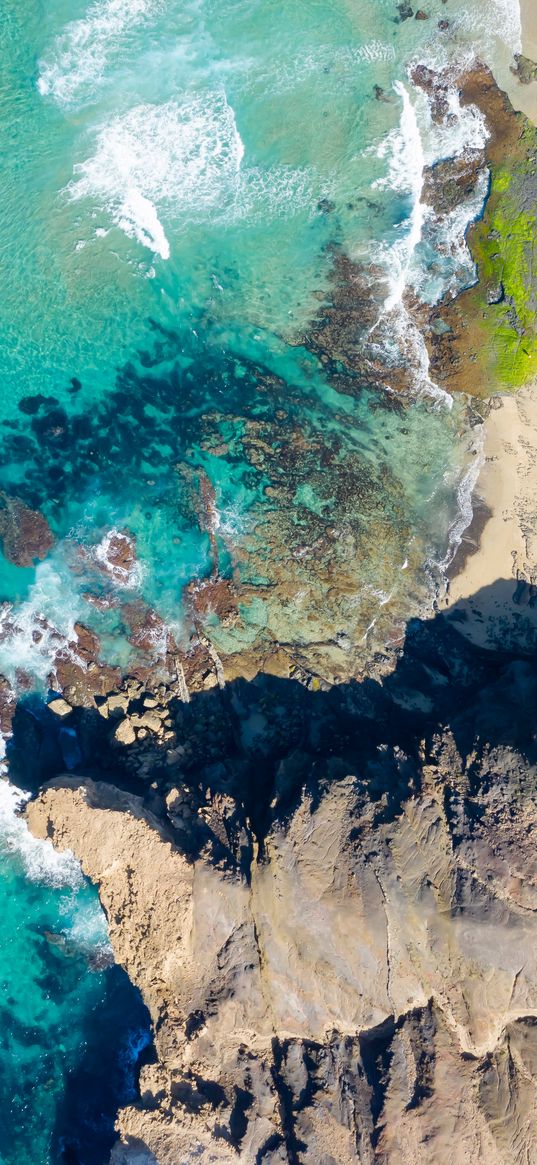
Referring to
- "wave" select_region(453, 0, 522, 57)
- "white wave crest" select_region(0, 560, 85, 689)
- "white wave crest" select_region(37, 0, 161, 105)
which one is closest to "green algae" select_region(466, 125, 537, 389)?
"wave" select_region(453, 0, 522, 57)

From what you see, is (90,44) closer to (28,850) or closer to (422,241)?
(422,241)

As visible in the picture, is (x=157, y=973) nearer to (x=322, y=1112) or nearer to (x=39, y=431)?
(x=322, y=1112)

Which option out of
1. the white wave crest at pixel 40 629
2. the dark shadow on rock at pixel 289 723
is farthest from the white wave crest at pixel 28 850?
the white wave crest at pixel 40 629

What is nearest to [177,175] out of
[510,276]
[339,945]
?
[510,276]

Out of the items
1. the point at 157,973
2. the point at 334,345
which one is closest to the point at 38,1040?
the point at 157,973

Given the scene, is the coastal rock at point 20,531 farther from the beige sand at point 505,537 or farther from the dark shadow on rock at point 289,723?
the beige sand at point 505,537
